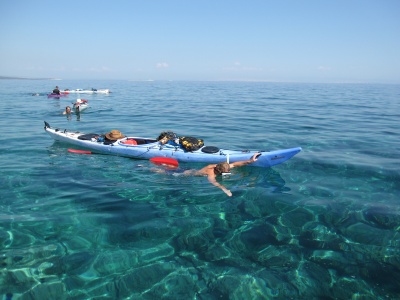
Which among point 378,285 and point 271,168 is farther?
point 271,168

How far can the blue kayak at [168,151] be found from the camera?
37.8ft

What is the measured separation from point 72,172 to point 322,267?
958cm

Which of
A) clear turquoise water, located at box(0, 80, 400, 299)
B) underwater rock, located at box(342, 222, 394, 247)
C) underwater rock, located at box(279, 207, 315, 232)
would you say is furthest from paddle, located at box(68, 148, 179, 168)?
underwater rock, located at box(342, 222, 394, 247)

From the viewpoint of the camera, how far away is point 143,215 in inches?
320

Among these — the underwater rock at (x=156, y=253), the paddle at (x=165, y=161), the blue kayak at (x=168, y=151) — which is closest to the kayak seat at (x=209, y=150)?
the blue kayak at (x=168, y=151)

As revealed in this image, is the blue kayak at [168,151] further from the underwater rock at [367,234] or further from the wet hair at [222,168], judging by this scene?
the underwater rock at [367,234]

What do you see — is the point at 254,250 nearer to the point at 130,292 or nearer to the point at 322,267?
the point at 322,267

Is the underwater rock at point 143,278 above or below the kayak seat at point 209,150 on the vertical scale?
below

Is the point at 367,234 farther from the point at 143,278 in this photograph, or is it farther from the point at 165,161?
the point at 165,161

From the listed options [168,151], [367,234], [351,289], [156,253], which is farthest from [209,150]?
[351,289]

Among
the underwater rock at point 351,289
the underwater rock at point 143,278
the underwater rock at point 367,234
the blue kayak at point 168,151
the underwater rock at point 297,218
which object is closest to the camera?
the underwater rock at point 351,289

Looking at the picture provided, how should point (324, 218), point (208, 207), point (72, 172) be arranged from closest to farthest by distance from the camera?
1. point (324, 218)
2. point (208, 207)
3. point (72, 172)

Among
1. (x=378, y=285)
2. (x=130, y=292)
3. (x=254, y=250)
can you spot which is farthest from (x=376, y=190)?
(x=130, y=292)

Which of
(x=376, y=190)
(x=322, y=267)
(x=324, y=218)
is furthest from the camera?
(x=376, y=190)
